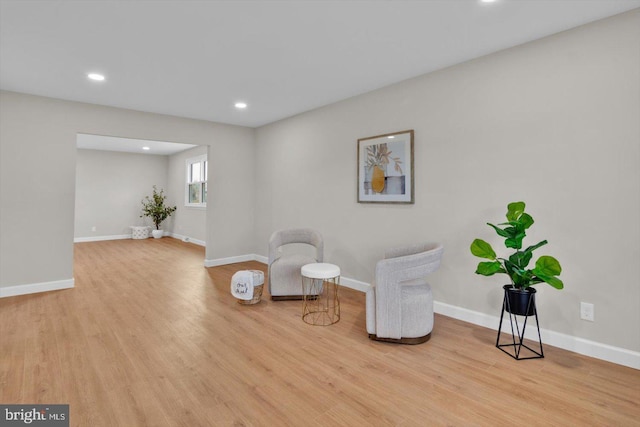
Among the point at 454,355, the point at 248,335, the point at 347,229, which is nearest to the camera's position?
the point at 454,355

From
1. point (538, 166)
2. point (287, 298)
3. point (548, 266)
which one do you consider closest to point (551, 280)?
point (548, 266)

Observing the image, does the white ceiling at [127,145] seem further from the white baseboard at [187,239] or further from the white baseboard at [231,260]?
the white baseboard at [231,260]

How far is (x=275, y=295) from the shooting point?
3.86 m

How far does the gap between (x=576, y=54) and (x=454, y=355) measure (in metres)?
2.58

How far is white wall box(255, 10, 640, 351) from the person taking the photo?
7.75 ft

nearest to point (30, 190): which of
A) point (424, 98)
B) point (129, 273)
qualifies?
point (129, 273)

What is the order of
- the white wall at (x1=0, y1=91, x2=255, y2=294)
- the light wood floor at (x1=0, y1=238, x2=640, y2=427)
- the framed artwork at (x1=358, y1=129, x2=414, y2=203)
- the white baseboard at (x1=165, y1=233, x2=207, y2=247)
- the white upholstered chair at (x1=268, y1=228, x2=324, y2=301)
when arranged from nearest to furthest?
the light wood floor at (x1=0, y1=238, x2=640, y2=427) → the framed artwork at (x1=358, y1=129, x2=414, y2=203) → the white upholstered chair at (x1=268, y1=228, x2=324, y2=301) → the white wall at (x1=0, y1=91, x2=255, y2=294) → the white baseboard at (x1=165, y1=233, x2=207, y2=247)

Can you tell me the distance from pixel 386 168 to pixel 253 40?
2.00 m

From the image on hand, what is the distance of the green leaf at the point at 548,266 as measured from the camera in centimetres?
225

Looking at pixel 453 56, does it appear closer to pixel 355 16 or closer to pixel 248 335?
pixel 355 16

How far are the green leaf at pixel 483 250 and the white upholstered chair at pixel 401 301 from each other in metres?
0.28

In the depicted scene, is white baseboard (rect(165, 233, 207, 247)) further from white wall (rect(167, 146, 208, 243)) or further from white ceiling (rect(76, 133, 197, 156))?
white ceiling (rect(76, 133, 197, 156))

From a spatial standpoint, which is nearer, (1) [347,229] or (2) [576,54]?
(2) [576,54]

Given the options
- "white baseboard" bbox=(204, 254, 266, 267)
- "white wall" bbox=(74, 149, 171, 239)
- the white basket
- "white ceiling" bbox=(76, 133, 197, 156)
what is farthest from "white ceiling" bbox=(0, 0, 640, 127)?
the white basket
